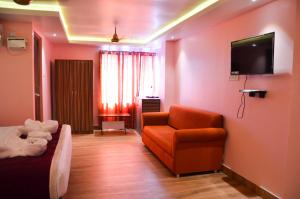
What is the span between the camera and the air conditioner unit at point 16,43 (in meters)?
3.93

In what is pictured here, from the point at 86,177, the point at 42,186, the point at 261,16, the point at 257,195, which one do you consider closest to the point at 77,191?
the point at 86,177

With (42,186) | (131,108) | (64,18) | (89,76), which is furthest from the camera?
(131,108)

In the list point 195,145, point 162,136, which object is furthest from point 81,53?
point 195,145

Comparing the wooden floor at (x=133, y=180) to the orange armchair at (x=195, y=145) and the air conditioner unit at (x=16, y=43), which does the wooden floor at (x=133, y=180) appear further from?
the air conditioner unit at (x=16, y=43)

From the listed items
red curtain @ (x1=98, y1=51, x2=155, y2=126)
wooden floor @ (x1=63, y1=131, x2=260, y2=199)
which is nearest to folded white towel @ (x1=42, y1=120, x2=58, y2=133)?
wooden floor @ (x1=63, y1=131, x2=260, y2=199)

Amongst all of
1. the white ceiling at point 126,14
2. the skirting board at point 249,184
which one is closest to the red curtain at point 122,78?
the white ceiling at point 126,14

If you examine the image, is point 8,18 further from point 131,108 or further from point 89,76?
point 131,108

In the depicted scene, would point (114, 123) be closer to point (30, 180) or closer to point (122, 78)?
point (122, 78)

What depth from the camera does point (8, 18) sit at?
151 inches

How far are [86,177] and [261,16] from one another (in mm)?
3204

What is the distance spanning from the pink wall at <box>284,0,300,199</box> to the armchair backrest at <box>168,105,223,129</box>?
1222 mm

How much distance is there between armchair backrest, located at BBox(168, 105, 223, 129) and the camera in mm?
3682

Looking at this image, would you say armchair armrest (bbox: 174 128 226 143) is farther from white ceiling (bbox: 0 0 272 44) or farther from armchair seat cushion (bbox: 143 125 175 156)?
white ceiling (bbox: 0 0 272 44)

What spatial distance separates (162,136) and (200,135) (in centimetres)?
87
